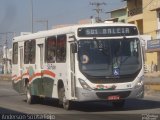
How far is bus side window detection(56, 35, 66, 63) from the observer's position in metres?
19.3

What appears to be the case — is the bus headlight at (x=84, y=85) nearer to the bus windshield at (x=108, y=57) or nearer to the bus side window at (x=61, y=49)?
the bus windshield at (x=108, y=57)

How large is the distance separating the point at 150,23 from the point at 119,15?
17.9 meters

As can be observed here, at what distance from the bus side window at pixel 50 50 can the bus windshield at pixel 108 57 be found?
249 cm

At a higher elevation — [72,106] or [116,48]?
[116,48]

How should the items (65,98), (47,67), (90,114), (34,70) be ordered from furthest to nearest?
(34,70)
(47,67)
(65,98)
(90,114)

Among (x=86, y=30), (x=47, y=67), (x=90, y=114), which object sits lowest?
(x=90, y=114)

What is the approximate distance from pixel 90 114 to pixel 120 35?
2.94 meters

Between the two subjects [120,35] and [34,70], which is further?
[34,70]

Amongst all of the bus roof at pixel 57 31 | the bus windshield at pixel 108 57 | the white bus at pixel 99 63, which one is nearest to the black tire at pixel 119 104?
the white bus at pixel 99 63

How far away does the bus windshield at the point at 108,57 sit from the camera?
17812 millimetres

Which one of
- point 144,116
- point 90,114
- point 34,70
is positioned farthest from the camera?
point 34,70

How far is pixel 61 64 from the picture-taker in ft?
64.0

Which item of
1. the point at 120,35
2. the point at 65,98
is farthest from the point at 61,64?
the point at 120,35

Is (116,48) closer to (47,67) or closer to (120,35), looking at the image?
(120,35)
